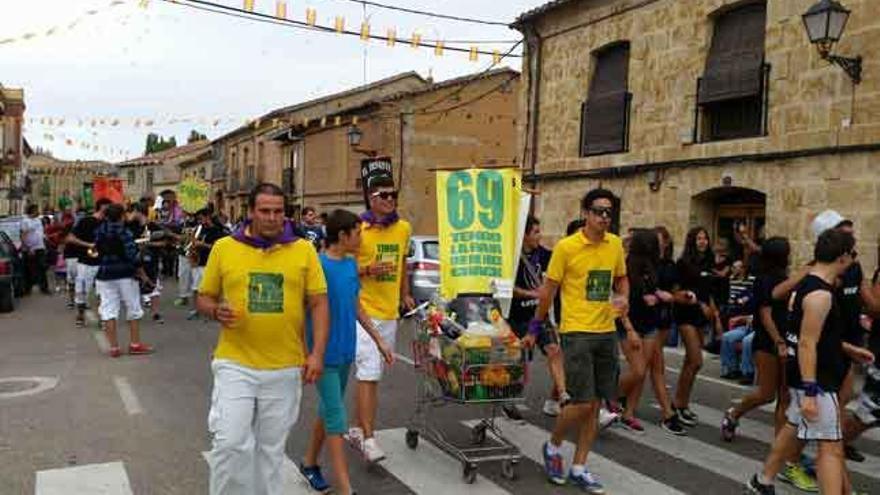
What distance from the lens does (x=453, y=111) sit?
32250mm

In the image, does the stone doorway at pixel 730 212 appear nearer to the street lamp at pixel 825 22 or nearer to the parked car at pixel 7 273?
the street lamp at pixel 825 22

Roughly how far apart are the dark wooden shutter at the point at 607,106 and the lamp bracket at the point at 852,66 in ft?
15.9

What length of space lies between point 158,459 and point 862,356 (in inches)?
189

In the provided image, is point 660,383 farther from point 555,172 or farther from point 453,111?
point 453,111

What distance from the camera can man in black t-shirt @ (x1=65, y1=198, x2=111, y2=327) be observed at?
11.8 m

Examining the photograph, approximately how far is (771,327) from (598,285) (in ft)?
4.75

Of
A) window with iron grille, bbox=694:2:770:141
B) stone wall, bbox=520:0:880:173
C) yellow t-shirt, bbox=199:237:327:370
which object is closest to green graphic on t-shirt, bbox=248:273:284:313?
yellow t-shirt, bbox=199:237:327:370

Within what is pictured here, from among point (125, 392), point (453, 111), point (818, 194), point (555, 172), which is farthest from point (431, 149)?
point (125, 392)

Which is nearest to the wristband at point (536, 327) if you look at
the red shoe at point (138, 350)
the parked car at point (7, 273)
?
the red shoe at point (138, 350)

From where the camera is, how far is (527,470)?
18.5 feet

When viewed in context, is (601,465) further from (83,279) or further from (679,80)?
(679,80)

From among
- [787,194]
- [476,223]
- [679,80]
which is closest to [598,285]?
[476,223]

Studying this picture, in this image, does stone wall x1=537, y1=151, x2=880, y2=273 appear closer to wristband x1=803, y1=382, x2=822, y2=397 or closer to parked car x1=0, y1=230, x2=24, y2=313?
wristband x1=803, y1=382, x2=822, y2=397

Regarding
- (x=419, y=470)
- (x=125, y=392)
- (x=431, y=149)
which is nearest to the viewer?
(x=419, y=470)
